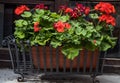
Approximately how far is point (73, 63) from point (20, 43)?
1.73 ft

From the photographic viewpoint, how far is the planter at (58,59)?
10.4ft

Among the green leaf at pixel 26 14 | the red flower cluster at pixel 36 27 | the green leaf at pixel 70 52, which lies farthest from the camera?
the green leaf at pixel 26 14

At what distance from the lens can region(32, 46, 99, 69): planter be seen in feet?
10.4

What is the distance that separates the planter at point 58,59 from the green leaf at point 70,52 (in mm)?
139

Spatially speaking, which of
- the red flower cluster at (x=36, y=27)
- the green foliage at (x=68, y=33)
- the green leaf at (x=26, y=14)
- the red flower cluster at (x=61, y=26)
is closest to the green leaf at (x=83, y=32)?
the green foliage at (x=68, y=33)

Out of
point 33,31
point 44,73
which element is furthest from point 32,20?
point 44,73

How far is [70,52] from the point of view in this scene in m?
3.00

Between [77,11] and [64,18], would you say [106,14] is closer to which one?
[77,11]

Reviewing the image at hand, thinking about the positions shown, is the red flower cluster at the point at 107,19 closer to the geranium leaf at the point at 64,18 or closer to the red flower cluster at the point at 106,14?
the red flower cluster at the point at 106,14

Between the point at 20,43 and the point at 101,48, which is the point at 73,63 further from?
the point at 20,43

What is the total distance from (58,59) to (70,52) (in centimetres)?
24

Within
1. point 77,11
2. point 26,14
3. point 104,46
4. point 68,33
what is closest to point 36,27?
point 26,14

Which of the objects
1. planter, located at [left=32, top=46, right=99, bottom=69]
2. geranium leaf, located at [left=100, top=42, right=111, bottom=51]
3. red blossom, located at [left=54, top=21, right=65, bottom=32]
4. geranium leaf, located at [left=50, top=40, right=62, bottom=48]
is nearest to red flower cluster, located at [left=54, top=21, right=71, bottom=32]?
red blossom, located at [left=54, top=21, right=65, bottom=32]

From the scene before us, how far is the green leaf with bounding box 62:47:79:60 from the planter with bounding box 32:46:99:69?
14cm
